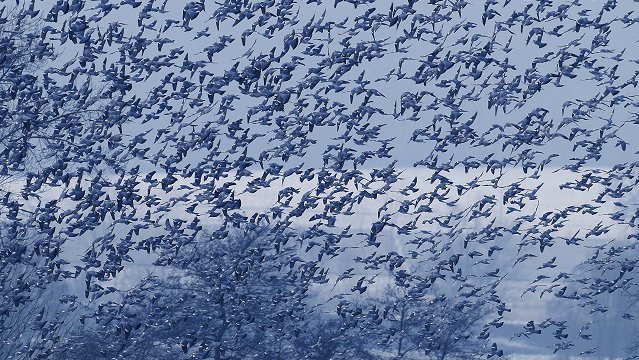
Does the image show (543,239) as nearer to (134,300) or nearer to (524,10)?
(524,10)

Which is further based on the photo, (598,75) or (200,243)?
(200,243)

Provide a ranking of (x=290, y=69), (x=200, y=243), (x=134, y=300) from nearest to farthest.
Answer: (x=290, y=69) < (x=134, y=300) < (x=200, y=243)

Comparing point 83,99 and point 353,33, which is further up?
point 353,33

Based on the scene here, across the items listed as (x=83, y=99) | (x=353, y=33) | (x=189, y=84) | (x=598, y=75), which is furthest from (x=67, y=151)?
(x=598, y=75)

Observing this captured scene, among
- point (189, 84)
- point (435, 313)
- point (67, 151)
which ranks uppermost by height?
point (435, 313)

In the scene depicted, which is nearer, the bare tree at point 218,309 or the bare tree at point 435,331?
the bare tree at point 218,309

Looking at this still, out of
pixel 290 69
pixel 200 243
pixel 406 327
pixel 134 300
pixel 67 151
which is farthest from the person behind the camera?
pixel 406 327

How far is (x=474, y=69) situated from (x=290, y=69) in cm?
337

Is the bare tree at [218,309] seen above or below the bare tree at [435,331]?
below

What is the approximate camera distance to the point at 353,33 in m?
25.3

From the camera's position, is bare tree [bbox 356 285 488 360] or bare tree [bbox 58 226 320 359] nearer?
bare tree [bbox 58 226 320 359]

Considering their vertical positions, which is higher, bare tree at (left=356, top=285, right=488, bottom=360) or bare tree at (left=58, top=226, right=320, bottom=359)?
bare tree at (left=356, top=285, right=488, bottom=360)

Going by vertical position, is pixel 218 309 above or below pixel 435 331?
below

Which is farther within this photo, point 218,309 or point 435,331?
point 435,331
